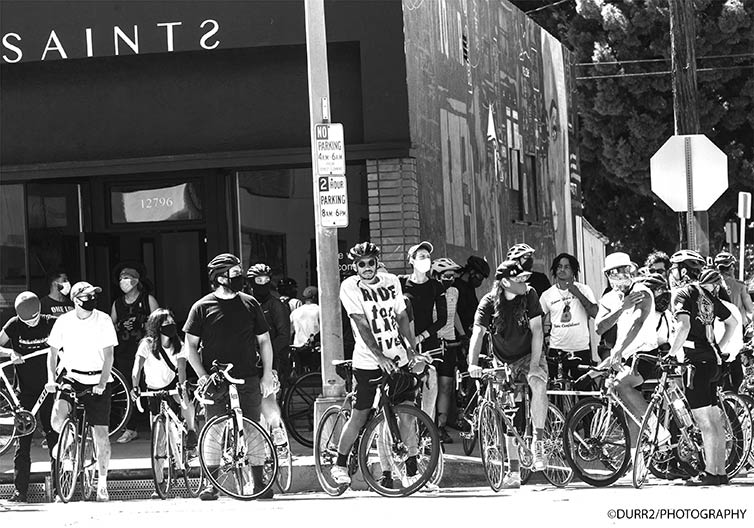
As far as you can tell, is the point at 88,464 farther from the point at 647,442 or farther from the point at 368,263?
the point at 647,442

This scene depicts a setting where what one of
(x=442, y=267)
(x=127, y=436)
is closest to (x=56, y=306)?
(x=127, y=436)

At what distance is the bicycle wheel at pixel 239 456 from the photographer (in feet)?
39.7

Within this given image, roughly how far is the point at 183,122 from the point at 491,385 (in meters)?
6.12

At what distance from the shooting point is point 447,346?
47.9 feet

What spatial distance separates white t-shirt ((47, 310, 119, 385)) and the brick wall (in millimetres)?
4352

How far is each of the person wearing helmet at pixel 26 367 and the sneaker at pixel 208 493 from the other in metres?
1.56

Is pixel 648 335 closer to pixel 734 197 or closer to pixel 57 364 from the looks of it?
pixel 57 364

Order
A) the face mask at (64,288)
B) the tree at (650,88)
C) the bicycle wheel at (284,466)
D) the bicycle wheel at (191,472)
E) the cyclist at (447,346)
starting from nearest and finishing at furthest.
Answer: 1. the bicycle wheel at (284,466)
2. the bicycle wheel at (191,472)
3. the cyclist at (447,346)
4. the face mask at (64,288)
5. the tree at (650,88)

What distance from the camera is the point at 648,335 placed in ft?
40.9

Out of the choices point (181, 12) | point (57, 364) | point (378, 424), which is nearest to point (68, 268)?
point (181, 12)

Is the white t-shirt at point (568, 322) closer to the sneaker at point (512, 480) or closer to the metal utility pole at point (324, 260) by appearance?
the sneaker at point (512, 480)

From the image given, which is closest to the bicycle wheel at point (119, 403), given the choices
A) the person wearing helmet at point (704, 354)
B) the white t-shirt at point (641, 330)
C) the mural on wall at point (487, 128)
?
the mural on wall at point (487, 128)

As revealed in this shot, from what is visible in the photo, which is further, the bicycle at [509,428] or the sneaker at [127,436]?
the sneaker at [127,436]

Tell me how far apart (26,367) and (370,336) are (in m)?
3.44
